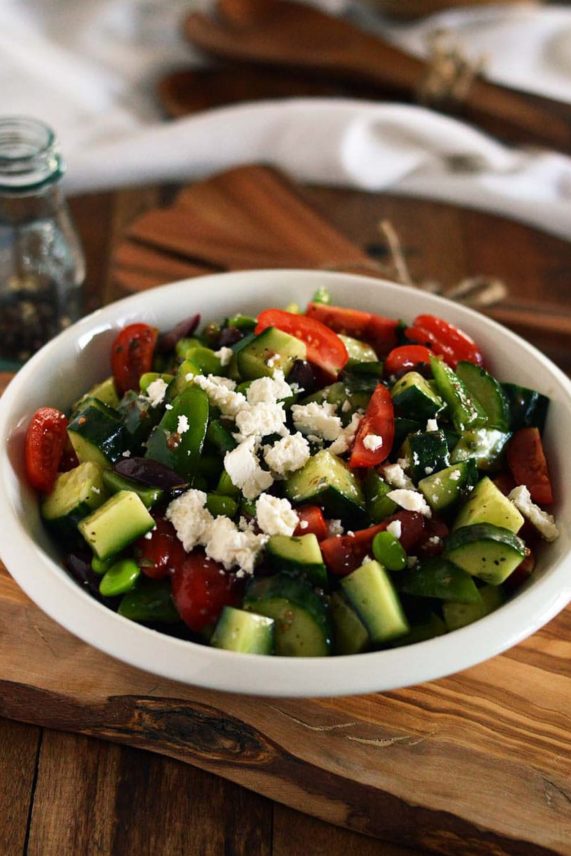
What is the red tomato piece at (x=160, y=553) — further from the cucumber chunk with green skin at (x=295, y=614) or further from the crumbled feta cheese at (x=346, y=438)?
the crumbled feta cheese at (x=346, y=438)

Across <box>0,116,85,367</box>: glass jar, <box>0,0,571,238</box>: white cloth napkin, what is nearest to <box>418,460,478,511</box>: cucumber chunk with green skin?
<box>0,116,85,367</box>: glass jar

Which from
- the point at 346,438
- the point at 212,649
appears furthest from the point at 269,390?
the point at 212,649

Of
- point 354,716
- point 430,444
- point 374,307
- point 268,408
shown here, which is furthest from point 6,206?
point 354,716

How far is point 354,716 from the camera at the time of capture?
2.18 m

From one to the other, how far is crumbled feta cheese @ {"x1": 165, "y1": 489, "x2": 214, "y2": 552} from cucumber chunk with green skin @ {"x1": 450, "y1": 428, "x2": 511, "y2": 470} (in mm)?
596

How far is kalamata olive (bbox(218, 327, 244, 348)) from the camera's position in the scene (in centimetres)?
258

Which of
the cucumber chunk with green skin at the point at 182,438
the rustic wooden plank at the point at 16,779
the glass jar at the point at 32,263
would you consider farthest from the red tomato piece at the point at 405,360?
the glass jar at the point at 32,263

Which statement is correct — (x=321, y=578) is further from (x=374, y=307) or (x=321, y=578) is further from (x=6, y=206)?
(x=6, y=206)

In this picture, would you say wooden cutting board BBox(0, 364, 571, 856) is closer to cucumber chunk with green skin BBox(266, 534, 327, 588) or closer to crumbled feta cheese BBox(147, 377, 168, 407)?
cucumber chunk with green skin BBox(266, 534, 327, 588)

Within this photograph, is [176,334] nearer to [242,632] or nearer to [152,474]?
[152,474]

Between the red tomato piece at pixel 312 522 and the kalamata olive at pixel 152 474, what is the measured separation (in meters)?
0.27

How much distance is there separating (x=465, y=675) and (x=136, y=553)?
0.80 meters

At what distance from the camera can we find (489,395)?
2441 mm

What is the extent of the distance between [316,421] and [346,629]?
50cm
